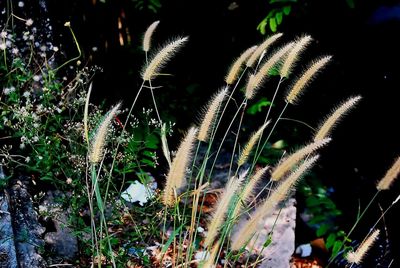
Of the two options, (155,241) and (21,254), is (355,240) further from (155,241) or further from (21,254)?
(21,254)

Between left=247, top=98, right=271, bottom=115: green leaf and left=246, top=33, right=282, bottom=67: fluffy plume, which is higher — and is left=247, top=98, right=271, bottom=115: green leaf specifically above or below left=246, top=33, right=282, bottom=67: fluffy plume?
below

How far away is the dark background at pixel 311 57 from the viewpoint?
3.76 meters

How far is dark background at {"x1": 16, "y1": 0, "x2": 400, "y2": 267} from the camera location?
376 cm

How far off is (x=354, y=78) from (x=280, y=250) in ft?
4.52

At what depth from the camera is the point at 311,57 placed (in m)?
4.01

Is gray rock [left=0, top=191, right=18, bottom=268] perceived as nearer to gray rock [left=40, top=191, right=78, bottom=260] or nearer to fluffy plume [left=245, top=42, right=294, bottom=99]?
gray rock [left=40, top=191, right=78, bottom=260]

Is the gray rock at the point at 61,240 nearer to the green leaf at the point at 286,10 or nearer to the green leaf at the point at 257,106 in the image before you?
the green leaf at the point at 257,106

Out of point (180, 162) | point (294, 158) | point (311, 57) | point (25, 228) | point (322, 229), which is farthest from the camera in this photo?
point (311, 57)

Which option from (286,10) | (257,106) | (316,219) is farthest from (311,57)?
(316,219)

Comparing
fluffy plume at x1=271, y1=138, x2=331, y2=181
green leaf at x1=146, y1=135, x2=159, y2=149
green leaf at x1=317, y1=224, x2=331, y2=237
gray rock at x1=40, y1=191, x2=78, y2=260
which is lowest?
green leaf at x1=317, y1=224, x2=331, y2=237

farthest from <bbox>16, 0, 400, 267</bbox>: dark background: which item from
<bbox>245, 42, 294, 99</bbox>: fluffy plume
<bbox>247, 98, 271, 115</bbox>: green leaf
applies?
<bbox>245, 42, 294, 99</bbox>: fluffy plume

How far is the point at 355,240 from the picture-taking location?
3.68 meters

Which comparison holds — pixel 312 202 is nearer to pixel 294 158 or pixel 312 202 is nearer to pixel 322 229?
pixel 322 229

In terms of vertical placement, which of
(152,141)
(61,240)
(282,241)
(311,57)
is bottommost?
(282,241)
